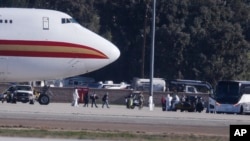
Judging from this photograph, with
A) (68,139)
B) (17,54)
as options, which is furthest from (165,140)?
(17,54)

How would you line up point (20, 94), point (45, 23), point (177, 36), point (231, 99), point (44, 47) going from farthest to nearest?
1. point (177, 36)
2. point (20, 94)
3. point (231, 99)
4. point (44, 47)
5. point (45, 23)

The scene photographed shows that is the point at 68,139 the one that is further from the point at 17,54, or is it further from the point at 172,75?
the point at 172,75

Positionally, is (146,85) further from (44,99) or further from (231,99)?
(44,99)

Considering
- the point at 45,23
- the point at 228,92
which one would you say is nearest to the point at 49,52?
the point at 45,23

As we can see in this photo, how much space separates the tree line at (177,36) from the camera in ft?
336

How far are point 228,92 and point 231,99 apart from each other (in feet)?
5.95

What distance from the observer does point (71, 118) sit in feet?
144

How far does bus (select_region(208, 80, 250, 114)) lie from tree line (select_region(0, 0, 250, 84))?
1071 inches

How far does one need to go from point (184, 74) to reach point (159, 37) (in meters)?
5.13

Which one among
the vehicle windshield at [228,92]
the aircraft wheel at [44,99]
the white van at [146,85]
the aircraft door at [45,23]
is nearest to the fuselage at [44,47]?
the aircraft door at [45,23]

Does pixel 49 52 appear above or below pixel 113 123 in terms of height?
above

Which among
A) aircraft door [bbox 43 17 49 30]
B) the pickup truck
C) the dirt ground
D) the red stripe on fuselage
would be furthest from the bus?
the dirt ground

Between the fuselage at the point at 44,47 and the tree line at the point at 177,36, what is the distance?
47469 millimetres

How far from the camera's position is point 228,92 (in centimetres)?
7119
